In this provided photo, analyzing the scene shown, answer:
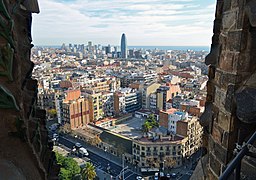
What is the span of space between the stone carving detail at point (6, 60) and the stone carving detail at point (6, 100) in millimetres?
49

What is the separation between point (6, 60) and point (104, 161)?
15.6m

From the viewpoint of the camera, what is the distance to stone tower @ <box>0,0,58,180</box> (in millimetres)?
839

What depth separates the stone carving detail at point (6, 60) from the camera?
0.82 metres

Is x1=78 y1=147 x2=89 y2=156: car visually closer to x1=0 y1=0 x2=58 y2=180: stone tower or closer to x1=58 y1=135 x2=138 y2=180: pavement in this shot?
x1=58 y1=135 x2=138 y2=180: pavement

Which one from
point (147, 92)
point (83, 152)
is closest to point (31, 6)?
point (83, 152)

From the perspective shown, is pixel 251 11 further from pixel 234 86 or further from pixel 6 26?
pixel 6 26

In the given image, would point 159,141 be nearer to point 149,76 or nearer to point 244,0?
point 244,0

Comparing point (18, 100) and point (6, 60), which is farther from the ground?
point (6, 60)

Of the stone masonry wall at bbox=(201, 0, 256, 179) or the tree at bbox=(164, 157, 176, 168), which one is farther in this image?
the tree at bbox=(164, 157, 176, 168)

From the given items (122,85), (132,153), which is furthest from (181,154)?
(122,85)

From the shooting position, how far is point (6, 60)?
0.83m

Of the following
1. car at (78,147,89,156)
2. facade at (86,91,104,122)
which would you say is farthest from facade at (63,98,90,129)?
car at (78,147,89,156)

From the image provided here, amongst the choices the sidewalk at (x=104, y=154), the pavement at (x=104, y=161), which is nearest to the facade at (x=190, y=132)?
the pavement at (x=104, y=161)

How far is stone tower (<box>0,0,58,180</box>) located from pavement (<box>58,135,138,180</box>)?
13.2m
